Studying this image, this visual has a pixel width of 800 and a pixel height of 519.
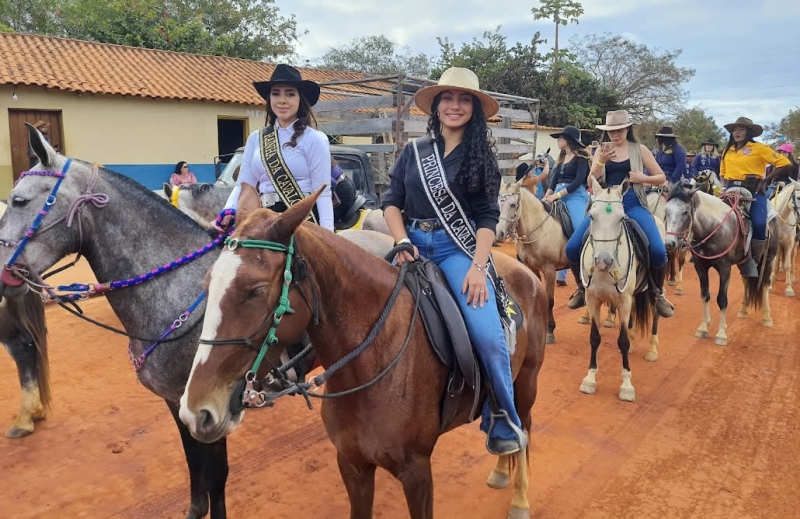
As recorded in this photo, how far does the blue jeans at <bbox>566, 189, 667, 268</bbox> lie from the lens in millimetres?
5980

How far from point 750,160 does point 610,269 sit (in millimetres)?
4155

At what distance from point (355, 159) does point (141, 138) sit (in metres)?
10.4

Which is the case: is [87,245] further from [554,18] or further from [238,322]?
[554,18]

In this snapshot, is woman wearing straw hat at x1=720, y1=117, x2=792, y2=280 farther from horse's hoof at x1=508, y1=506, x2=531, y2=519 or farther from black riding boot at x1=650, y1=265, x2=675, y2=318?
horse's hoof at x1=508, y1=506, x2=531, y2=519

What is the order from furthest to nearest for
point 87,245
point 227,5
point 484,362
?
1. point 227,5
2. point 87,245
3. point 484,362

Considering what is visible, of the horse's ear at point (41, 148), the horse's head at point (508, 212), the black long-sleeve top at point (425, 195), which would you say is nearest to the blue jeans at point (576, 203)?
the horse's head at point (508, 212)

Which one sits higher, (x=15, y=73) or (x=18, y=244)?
(x=15, y=73)

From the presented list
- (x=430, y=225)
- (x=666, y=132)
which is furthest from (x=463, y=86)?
(x=666, y=132)

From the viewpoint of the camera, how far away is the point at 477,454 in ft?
13.9

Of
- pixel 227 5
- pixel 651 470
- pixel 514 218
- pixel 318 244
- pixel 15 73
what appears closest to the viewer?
pixel 318 244

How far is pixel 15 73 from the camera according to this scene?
45.7ft

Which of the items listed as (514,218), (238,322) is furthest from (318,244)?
(514,218)

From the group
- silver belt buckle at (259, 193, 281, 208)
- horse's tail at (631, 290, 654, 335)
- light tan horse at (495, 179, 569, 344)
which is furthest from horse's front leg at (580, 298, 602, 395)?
silver belt buckle at (259, 193, 281, 208)

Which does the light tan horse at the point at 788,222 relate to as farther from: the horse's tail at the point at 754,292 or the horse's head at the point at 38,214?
the horse's head at the point at 38,214
